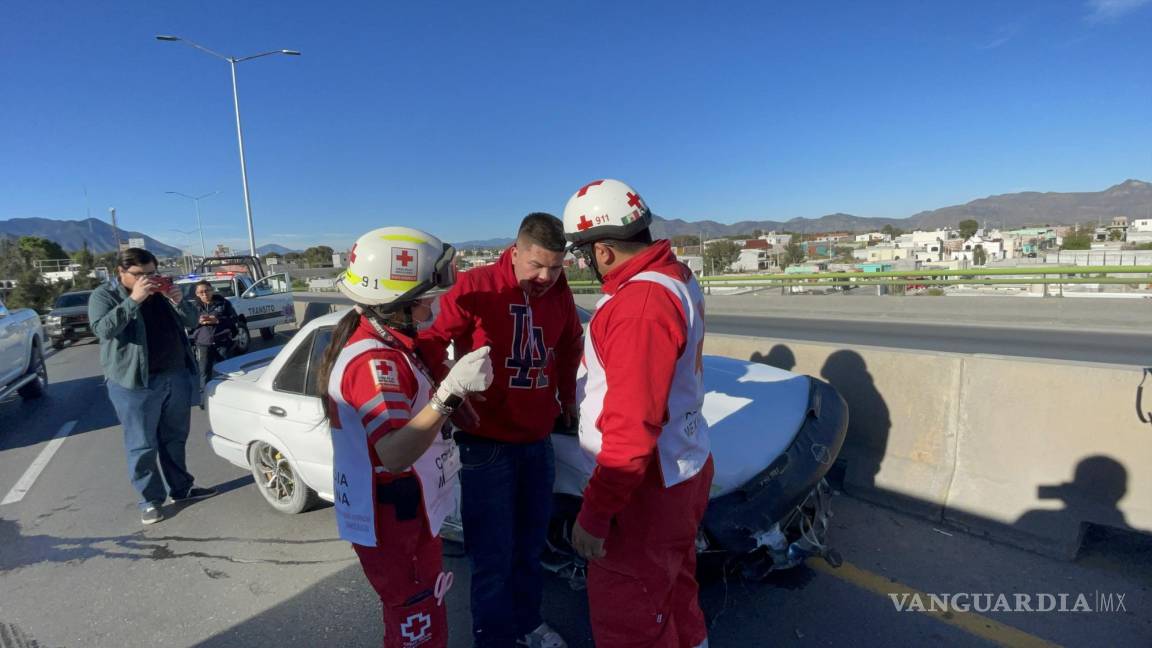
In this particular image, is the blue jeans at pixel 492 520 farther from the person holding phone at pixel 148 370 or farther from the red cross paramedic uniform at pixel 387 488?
the person holding phone at pixel 148 370

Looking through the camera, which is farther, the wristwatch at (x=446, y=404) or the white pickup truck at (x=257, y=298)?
the white pickup truck at (x=257, y=298)

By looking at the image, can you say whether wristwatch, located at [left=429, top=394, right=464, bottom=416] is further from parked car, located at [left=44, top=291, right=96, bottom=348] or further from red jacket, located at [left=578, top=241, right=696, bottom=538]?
parked car, located at [left=44, top=291, right=96, bottom=348]

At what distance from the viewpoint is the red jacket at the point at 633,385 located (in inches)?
70.7

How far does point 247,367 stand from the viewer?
5.13 meters

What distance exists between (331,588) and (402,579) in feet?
5.58

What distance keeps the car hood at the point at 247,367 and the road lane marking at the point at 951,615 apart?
4.32 m

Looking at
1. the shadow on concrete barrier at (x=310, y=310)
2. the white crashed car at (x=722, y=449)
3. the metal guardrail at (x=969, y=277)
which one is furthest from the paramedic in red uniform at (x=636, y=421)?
the metal guardrail at (x=969, y=277)

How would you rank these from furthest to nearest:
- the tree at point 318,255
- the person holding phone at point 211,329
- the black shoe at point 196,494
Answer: the tree at point 318,255
the person holding phone at point 211,329
the black shoe at point 196,494

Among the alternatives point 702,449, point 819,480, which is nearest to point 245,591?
point 702,449

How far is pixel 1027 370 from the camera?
3385 mm

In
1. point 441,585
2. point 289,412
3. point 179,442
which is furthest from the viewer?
point 179,442

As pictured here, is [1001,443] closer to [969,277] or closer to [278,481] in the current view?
[278,481]

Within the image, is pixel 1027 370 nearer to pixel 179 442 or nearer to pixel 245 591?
pixel 245 591

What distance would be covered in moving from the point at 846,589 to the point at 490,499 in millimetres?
1960
